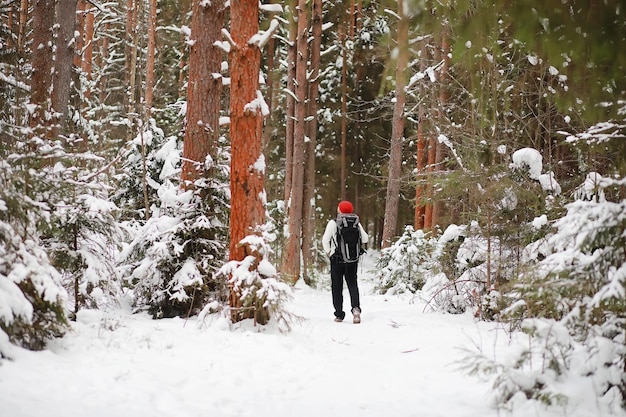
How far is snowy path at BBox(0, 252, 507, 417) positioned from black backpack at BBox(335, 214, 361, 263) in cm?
198

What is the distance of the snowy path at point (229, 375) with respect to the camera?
148 inches

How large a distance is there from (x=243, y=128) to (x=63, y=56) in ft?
18.6

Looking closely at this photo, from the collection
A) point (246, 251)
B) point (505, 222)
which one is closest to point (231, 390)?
point (246, 251)

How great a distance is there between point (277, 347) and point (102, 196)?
3532 mm

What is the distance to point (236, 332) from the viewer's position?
612 centimetres

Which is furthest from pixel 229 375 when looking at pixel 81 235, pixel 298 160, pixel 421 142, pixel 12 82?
pixel 421 142

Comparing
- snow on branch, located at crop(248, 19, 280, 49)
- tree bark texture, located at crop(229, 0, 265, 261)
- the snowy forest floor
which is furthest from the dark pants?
snow on branch, located at crop(248, 19, 280, 49)

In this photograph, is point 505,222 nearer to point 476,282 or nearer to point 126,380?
point 476,282

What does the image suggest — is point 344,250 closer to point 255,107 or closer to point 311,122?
point 255,107

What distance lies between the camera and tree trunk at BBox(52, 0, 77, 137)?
9.79m

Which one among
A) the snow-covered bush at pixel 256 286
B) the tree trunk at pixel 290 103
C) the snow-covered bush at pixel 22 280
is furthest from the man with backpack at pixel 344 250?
the tree trunk at pixel 290 103

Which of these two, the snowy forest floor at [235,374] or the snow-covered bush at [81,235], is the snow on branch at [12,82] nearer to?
the snow-covered bush at [81,235]

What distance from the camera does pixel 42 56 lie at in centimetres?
966

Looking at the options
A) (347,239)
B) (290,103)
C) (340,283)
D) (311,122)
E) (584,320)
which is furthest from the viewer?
(311,122)
